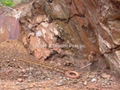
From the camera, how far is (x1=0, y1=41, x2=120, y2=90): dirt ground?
247 inches

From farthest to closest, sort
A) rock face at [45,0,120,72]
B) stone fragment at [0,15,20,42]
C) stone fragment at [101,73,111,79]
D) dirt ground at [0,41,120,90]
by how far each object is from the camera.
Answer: stone fragment at [0,15,20,42], stone fragment at [101,73,111,79], dirt ground at [0,41,120,90], rock face at [45,0,120,72]

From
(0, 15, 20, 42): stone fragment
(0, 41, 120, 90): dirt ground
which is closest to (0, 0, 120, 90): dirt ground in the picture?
(0, 41, 120, 90): dirt ground

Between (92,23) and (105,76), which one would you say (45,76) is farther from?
(92,23)

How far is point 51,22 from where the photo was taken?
816cm

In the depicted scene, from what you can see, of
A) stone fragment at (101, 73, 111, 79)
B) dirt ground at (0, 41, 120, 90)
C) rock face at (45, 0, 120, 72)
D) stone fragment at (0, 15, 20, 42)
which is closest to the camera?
rock face at (45, 0, 120, 72)

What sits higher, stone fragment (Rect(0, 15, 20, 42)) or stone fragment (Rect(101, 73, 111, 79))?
stone fragment (Rect(0, 15, 20, 42))

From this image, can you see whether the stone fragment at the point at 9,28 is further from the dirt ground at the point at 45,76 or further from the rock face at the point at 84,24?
the dirt ground at the point at 45,76

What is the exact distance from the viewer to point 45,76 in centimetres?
694

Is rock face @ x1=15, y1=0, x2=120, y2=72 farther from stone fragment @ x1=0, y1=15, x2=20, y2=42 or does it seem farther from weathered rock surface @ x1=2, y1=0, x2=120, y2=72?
stone fragment @ x1=0, y1=15, x2=20, y2=42

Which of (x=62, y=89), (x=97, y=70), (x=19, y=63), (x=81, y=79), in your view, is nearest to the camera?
(x=62, y=89)

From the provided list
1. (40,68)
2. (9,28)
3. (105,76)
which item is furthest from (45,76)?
(9,28)

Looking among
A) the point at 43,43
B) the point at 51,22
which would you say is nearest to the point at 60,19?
the point at 51,22

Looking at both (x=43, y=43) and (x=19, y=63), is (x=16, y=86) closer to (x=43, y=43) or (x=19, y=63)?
(x=19, y=63)

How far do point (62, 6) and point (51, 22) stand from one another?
60 centimetres
